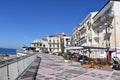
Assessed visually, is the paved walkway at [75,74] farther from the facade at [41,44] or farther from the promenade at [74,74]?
the facade at [41,44]

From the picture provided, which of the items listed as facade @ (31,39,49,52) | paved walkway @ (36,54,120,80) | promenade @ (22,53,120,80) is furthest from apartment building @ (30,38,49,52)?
paved walkway @ (36,54,120,80)

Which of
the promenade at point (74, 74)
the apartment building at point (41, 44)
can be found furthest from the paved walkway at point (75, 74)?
the apartment building at point (41, 44)

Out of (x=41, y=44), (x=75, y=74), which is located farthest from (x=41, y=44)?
(x=75, y=74)

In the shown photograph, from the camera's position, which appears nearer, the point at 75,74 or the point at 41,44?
the point at 75,74

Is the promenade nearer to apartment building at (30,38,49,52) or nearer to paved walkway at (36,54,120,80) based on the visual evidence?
paved walkway at (36,54,120,80)

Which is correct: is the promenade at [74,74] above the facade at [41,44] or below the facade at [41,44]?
below

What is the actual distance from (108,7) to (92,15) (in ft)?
66.8

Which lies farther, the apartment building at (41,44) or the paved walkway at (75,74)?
the apartment building at (41,44)

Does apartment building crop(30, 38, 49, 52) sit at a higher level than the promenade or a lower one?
higher

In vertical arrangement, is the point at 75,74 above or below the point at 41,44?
below

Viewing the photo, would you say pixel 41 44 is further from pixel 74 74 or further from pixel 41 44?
pixel 74 74

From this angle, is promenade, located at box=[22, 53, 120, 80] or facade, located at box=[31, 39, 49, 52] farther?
facade, located at box=[31, 39, 49, 52]

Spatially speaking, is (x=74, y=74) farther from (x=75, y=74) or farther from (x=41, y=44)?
(x=41, y=44)

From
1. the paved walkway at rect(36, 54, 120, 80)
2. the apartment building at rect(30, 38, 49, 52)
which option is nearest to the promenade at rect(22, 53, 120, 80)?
the paved walkway at rect(36, 54, 120, 80)
